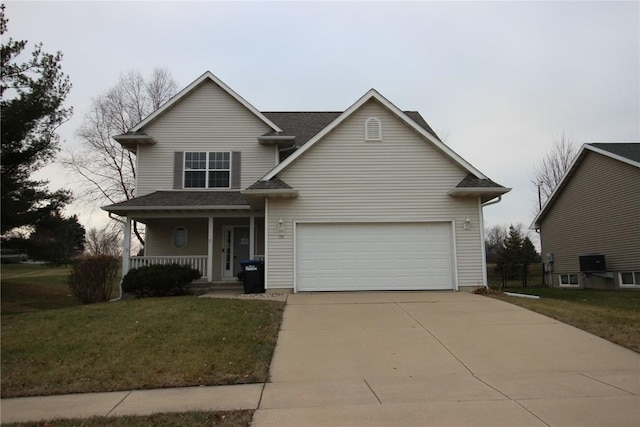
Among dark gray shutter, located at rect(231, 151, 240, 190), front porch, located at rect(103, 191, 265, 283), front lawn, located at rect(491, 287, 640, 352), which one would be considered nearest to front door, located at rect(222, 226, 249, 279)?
front porch, located at rect(103, 191, 265, 283)

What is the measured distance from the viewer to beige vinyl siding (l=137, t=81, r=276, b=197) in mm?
17250

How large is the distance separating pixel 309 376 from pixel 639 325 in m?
7.15

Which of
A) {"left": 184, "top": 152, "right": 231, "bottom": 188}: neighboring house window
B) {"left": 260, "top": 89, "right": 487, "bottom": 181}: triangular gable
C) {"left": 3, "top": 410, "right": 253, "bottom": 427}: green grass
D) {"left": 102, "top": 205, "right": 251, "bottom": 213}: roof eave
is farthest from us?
{"left": 184, "top": 152, "right": 231, "bottom": 188}: neighboring house window

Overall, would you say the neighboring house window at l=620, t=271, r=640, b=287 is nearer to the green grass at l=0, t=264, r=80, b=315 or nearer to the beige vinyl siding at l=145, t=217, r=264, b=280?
the beige vinyl siding at l=145, t=217, r=264, b=280

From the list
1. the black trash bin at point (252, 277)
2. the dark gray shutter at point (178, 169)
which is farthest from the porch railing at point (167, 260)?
the dark gray shutter at point (178, 169)

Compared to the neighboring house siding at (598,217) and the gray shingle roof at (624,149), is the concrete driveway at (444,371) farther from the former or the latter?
the gray shingle roof at (624,149)

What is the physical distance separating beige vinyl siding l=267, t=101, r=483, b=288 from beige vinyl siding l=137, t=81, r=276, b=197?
12.7 feet

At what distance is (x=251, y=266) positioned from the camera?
13844 mm

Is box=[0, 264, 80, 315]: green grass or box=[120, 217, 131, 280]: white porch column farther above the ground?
box=[120, 217, 131, 280]: white porch column

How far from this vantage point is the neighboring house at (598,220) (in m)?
18.5

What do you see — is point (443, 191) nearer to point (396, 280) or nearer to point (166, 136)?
point (396, 280)

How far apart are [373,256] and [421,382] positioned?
300 inches

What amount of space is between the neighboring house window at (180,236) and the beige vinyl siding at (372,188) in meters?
5.04

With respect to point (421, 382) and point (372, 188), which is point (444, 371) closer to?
point (421, 382)
